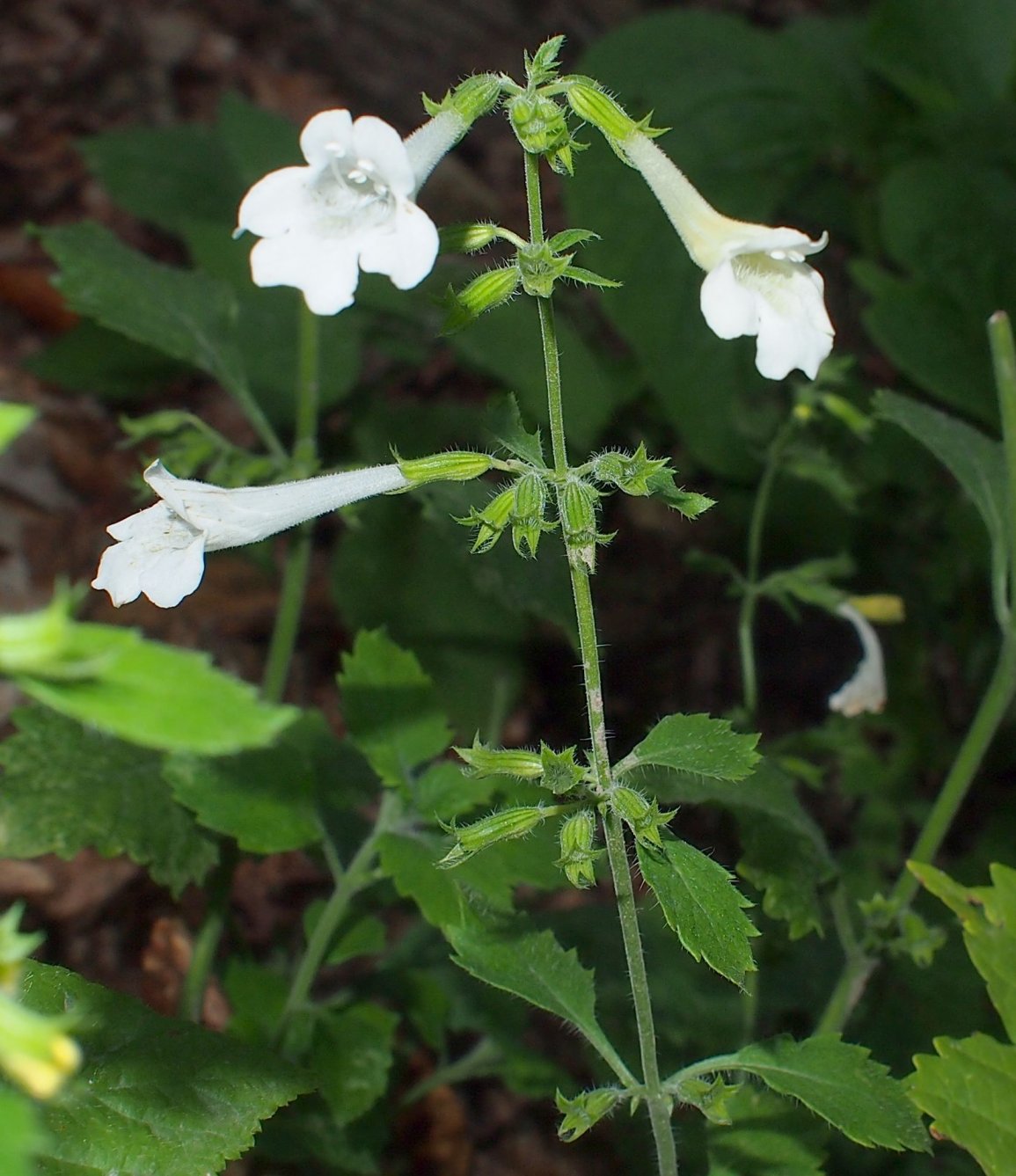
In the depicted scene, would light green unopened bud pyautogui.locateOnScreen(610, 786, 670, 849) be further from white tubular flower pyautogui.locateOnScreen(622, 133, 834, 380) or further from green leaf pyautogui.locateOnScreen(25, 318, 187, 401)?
green leaf pyautogui.locateOnScreen(25, 318, 187, 401)

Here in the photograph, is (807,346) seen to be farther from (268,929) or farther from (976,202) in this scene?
(976,202)

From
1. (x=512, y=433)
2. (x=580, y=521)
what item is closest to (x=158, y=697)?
(x=580, y=521)

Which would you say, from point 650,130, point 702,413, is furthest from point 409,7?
point 650,130

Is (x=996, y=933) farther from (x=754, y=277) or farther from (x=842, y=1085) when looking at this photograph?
(x=754, y=277)

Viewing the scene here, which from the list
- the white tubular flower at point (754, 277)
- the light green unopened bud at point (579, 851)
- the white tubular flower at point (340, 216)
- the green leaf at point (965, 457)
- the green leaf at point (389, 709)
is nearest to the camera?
the white tubular flower at point (340, 216)

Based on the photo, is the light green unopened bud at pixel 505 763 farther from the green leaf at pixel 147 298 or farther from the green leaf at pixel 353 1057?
the green leaf at pixel 147 298

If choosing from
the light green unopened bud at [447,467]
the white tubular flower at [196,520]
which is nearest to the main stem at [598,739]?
the light green unopened bud at [447,467]

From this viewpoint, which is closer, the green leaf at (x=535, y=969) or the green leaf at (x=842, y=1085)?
the green leaf at (x=842, y=1085)
